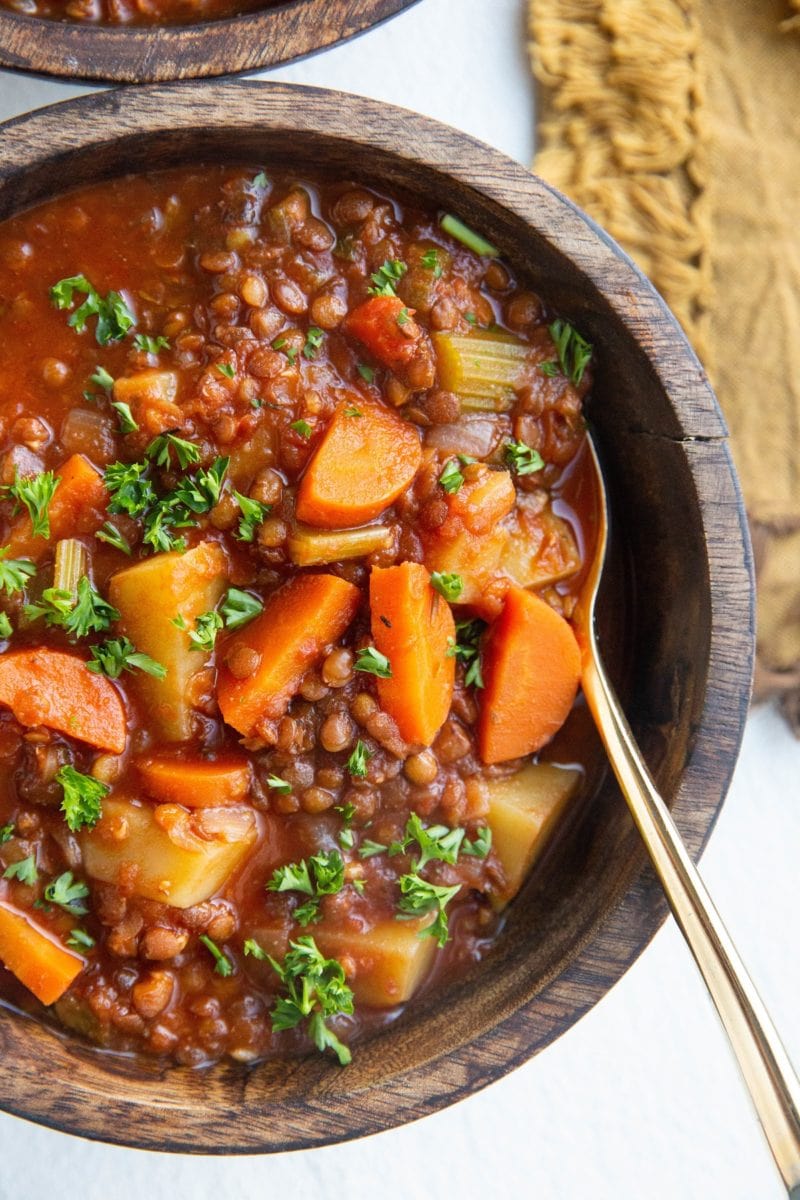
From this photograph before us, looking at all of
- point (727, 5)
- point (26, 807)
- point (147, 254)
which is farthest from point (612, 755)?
point (727, 5)

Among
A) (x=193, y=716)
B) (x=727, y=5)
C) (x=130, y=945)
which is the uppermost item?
(x=727, y=5)

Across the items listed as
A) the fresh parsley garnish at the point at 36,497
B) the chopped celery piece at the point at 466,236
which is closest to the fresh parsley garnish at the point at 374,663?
the fresh parsley garnish at the point at 36,497

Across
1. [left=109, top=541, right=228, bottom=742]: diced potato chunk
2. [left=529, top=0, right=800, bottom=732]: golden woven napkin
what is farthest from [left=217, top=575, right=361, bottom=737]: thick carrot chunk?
[left=529, top=0, right=800, bottom=732]: golden woven napkin

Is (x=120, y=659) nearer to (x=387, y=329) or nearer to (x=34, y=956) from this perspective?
(x=34, y=956)

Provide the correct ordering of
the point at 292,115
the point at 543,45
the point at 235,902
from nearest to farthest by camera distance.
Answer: the point at 292,115
the point at 235,902
the point at 543,45

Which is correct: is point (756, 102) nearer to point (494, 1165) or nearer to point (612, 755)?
point (612, 755)

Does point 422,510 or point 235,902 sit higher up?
point 422,510
